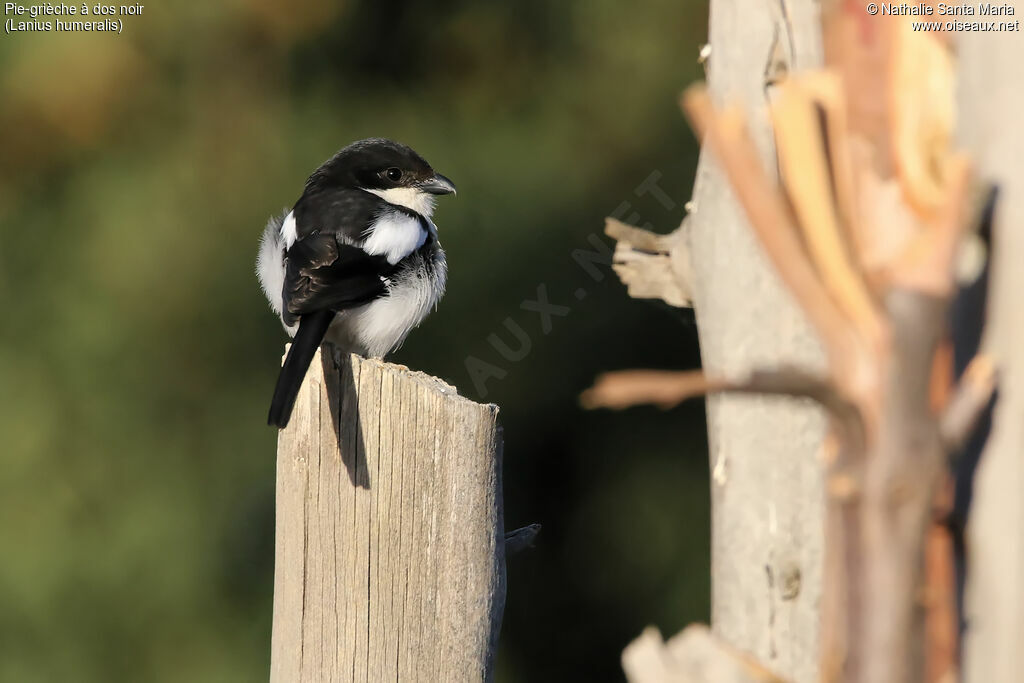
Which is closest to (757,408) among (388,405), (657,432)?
(388,405)

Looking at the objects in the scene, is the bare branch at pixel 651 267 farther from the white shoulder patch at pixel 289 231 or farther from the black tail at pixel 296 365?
the white shoulder patch at pixel 289 231

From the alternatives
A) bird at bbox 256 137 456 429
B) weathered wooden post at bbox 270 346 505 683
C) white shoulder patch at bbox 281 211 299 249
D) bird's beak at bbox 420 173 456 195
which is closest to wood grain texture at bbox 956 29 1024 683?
weathered wooden post at bbox 270 346 505 683

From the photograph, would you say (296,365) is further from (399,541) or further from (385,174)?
(385,174)

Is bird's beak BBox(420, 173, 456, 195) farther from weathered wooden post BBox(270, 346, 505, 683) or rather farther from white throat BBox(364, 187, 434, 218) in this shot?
weathered wooden post BBox(270, 346, 505, 683)

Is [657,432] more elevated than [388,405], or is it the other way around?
[388,405]

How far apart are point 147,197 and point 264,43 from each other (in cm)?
84

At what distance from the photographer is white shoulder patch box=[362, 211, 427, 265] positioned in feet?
15.1

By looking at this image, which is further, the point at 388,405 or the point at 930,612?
the point at 388,405

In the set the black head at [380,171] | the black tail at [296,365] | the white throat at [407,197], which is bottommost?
the black tail at [296,365]

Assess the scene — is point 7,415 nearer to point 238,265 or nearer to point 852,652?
point 238,265

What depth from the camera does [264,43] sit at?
5.19m

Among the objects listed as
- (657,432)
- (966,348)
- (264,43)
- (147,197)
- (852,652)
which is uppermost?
(264,43)

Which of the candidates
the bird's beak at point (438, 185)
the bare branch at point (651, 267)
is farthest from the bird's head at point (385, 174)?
the bare branch at point (651, 267)

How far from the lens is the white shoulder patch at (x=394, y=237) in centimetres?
459
